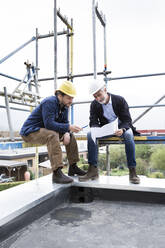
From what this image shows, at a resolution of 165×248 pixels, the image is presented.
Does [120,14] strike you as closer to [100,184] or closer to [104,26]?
[104,26]

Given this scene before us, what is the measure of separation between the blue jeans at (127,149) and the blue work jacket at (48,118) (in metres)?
0.29

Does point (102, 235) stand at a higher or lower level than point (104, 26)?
lower

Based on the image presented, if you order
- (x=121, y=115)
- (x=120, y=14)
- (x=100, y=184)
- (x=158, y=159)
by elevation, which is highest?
(x=120, y=14)

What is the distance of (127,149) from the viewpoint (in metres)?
1.77

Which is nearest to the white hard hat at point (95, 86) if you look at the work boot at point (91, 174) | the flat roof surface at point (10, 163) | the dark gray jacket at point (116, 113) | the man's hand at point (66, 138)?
the dark gray jacket at point (116, 113)

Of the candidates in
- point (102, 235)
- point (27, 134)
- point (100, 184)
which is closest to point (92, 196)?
point (100, 184)

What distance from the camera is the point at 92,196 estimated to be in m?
1.73

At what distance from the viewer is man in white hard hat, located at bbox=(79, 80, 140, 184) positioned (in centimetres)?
177

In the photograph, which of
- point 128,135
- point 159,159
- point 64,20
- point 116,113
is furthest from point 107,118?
point 159,159

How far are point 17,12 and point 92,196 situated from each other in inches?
114

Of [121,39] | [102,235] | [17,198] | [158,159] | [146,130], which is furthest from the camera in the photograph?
[158,159]

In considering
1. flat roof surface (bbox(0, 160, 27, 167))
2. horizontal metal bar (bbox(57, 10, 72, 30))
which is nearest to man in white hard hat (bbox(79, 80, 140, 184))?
horizontal metal bar (bbox(57, 10, 72, 30))

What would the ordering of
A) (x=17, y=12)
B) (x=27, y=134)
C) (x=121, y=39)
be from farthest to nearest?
(x=121, y=39) < (x=17, y=12) < (x=27, y=134)

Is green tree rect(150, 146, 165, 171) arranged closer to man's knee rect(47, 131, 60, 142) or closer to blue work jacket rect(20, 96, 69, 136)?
blue work jacket rect(20, 96, 69, 136)
